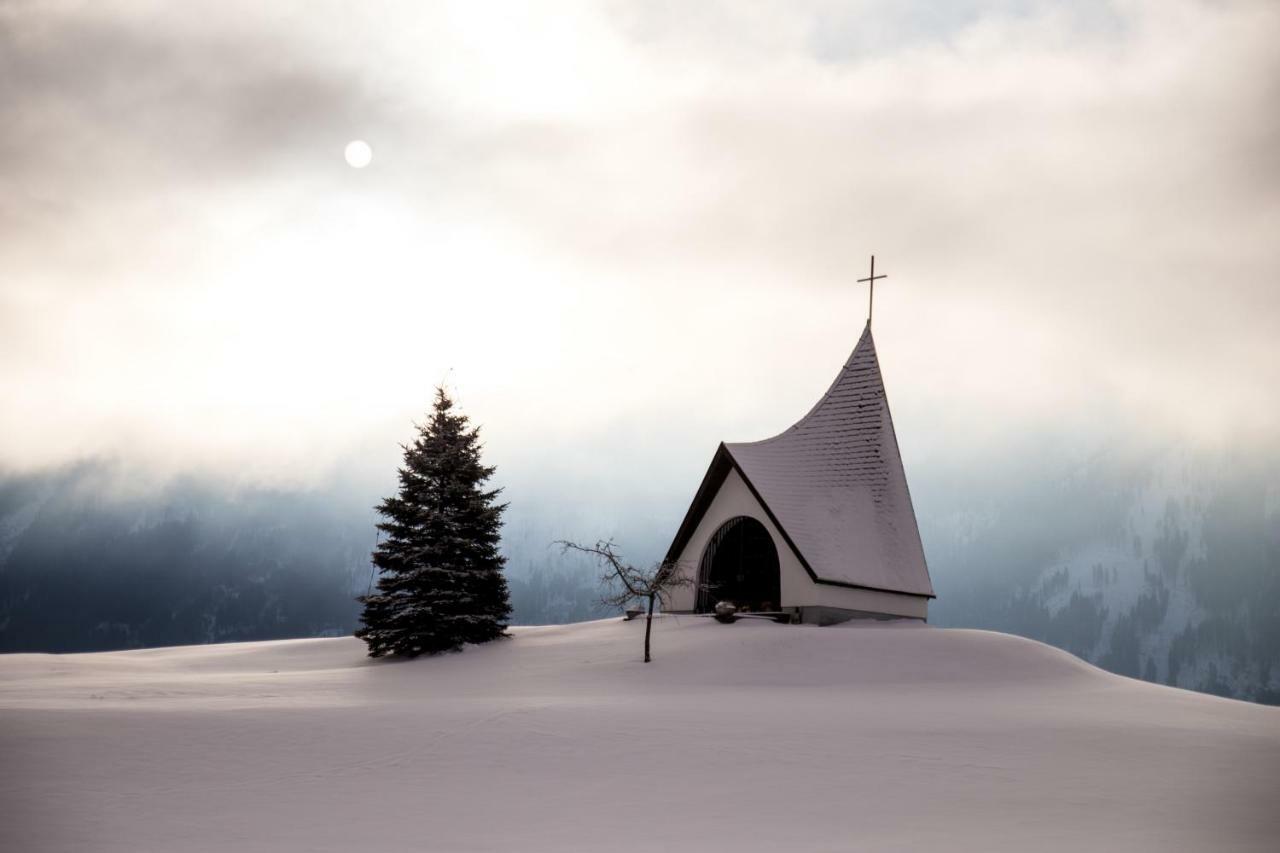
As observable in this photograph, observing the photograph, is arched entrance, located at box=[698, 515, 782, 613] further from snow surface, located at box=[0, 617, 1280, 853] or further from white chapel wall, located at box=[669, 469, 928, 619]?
snow surface, located at box=[0, 617, 1280, 853]

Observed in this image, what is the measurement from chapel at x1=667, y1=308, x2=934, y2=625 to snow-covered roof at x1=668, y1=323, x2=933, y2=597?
4 centimetres

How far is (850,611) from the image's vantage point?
27734 mm

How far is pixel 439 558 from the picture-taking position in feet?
86.1

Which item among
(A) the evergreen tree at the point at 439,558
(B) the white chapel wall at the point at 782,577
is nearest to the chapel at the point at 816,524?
(B) the white chapel wall at the point at 782,577

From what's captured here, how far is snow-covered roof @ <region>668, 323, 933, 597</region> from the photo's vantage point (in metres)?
27.9

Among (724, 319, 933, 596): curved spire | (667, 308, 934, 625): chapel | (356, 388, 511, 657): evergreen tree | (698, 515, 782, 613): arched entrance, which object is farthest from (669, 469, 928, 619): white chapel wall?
(356, 388, 511, 657): evergreen tree

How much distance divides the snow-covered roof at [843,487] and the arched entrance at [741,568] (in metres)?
1.10

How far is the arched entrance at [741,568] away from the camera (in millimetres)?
28516

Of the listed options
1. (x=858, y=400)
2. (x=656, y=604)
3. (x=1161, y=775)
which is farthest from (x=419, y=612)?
(x=1161, y=775)

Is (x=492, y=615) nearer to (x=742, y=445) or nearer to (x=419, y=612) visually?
(x=419, y=612)

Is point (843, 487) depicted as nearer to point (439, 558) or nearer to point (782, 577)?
point (782, 577)

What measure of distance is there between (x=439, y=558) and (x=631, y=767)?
53.5 ft

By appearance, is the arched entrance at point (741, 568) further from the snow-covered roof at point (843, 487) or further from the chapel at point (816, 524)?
the snow-covered roof at point (843, 487)

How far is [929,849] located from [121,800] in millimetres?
7453
